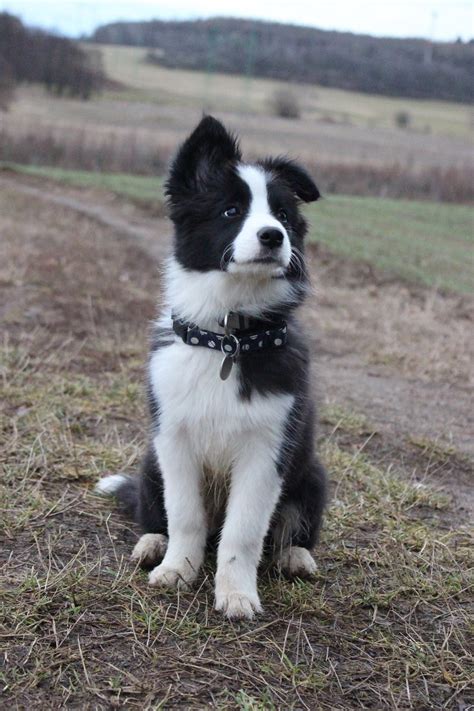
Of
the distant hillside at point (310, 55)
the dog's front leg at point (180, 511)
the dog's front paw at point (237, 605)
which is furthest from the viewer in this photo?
the distant hillside at point (310, 55)

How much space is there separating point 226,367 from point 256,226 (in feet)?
1.75

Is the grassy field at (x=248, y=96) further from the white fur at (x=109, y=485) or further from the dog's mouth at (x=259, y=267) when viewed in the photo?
the dog's mouth at (x=259, y=267)

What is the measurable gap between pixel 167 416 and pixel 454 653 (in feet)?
4.44

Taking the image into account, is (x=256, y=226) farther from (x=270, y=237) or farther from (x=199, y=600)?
(x=199, y=600)

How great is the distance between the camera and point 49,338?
23.1ft

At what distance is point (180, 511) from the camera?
3.38m

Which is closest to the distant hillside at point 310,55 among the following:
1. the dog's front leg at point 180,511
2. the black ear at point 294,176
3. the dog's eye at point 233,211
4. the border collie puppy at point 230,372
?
the black ear at point 294,176

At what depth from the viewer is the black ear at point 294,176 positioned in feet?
11.6

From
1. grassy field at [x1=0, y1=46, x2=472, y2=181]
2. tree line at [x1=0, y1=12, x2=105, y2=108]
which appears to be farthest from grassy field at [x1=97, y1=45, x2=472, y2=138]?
tree line at [x1=0, y1=12, x2=105, y2=108]

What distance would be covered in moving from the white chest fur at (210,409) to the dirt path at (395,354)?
6.39 feet

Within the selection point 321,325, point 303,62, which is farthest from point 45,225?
point 303,62

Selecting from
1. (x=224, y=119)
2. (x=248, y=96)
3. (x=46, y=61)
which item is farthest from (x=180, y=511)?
(x=46, y=61)

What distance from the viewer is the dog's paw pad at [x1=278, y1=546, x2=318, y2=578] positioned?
3574 millimetres

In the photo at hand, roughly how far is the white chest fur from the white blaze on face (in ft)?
1.41
